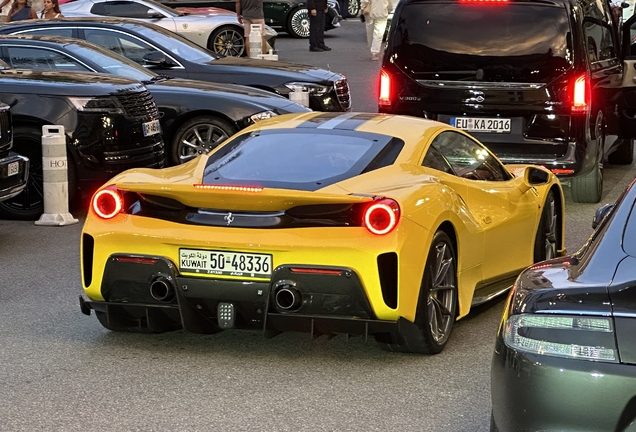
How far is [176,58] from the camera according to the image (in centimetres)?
1590

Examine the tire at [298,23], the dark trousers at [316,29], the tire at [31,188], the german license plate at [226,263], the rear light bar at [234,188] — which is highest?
the rear light bar at [234,188]

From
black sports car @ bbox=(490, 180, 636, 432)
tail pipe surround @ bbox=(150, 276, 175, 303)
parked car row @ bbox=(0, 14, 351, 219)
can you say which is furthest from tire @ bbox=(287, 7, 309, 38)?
black sports car @ bbox=(490, 180, 636, 432)

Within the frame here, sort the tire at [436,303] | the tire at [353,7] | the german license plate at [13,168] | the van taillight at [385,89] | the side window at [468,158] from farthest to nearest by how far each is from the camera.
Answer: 1. the tire at [353,7]
2. the van taillight at [385,89]
3. the german license plate at [13,168]
4. the side window at [468,158]
5. the tire at [436,303]

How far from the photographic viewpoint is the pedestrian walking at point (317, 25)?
3061 cm

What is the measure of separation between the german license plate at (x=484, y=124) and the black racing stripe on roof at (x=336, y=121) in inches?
154

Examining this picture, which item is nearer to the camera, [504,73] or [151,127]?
[504,73]

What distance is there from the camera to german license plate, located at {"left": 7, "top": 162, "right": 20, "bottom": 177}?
1054 cm

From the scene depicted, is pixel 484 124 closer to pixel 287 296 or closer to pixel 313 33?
pixel 287 296

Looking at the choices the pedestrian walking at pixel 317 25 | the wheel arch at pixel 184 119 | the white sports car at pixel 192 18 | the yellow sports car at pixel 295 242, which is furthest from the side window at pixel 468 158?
the pedestrian walking at pixel 317 25

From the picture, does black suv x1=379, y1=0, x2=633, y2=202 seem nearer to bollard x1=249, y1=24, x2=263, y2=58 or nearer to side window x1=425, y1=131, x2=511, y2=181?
side window x1=425, y1=131, x2=511, y2=181

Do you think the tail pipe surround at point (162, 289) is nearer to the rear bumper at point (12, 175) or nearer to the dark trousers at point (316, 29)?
the rear bumper at point (12, 175)

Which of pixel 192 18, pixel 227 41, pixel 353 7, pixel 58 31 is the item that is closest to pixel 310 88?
pixel 58 31

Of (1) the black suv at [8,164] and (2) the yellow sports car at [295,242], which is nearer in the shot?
(2) the yellow sports car at [295,242]

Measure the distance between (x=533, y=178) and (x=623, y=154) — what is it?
26.1ft
